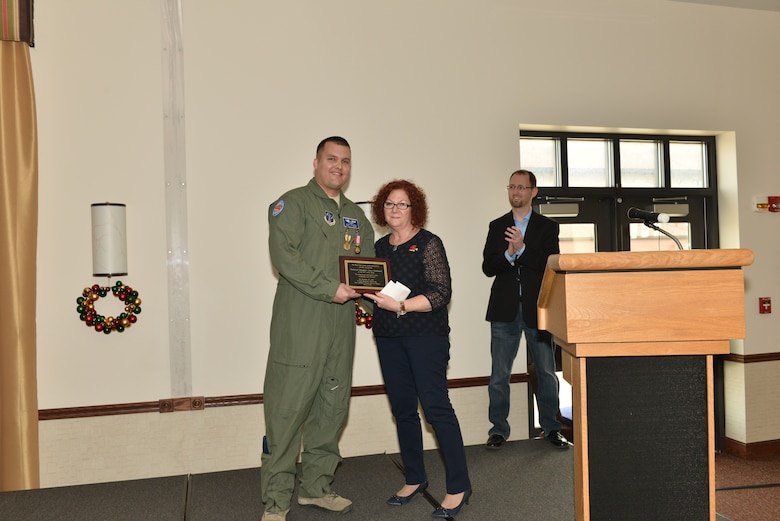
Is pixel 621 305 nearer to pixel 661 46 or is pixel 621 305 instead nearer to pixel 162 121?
pixel 162 121

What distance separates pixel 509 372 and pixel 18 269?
281 centimetres

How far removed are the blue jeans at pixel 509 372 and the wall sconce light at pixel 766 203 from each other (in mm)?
2199

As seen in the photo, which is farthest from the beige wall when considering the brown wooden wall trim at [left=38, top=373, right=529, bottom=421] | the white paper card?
the white paper card

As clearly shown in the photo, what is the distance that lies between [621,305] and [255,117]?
294 cm

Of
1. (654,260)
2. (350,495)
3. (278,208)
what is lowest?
(350,495)

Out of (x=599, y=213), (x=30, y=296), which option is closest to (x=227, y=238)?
(x=30, y=296)

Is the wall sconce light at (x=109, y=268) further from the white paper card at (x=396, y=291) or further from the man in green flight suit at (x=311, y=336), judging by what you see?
the white paper card at (x=396, y=291)

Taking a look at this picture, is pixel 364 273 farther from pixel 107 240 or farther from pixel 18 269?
pixel 18 269

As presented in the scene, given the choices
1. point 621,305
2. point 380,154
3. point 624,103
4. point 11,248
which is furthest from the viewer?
point 624,103

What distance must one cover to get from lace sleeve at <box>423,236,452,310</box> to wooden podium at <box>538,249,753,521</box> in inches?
49.2

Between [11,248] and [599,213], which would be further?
[599,213]

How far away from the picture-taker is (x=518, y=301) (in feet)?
12.5

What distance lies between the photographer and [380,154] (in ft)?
13.5

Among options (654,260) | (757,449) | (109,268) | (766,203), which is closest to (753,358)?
(757,449)
